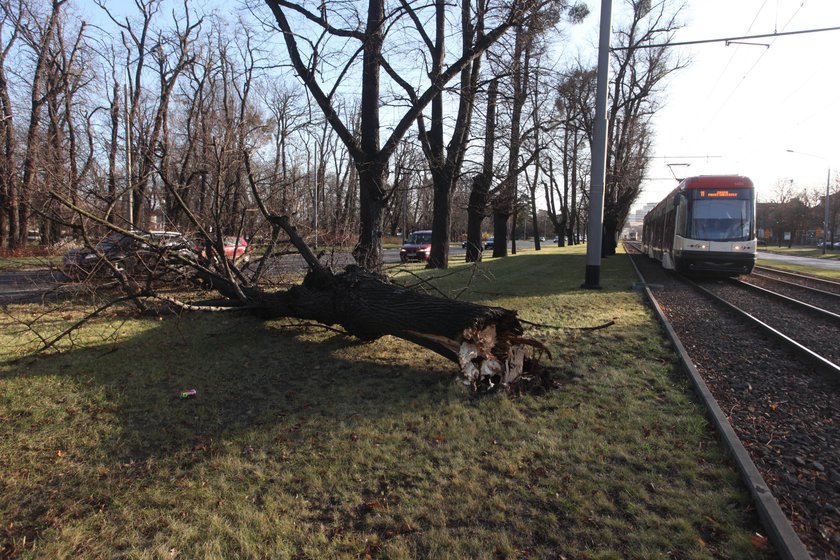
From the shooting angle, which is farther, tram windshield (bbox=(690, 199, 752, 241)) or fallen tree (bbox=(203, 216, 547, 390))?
tram windshield (bbox=(690, 199, 752, 241))

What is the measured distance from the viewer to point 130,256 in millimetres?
7121

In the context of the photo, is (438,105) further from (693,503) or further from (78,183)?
(693,503)

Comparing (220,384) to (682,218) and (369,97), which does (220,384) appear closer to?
(369,97)

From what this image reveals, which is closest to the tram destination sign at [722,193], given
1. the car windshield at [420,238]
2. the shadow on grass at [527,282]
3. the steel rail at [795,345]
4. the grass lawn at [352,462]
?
the shadow on grass at [527,282]

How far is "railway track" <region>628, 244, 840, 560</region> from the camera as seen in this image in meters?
3.09

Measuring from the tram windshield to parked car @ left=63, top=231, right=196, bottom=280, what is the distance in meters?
14.6

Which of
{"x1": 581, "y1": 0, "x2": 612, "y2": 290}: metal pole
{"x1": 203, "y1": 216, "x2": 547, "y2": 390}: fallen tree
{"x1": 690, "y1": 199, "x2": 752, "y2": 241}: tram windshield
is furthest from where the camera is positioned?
{"x1": 690, "y1": 199, "x2": 752, "y2": 241}: tram windshield

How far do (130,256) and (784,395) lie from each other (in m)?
8.37

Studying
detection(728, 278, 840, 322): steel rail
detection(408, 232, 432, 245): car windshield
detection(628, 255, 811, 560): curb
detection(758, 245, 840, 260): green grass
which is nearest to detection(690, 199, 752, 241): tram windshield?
detection(728, 278, 840, 322): steel rail

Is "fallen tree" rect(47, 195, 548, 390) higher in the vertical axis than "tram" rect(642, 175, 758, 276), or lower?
lower

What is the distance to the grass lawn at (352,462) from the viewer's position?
277 centimetres

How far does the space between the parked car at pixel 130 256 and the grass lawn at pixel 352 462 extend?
1.44 m

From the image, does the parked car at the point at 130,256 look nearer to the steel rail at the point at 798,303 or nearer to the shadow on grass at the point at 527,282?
the shadow on grass at the point at 527,282

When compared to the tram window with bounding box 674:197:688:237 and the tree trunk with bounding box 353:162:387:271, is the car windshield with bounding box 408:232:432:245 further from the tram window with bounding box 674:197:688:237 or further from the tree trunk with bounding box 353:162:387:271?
the tree trunk with bounding box 353:162:387:271
